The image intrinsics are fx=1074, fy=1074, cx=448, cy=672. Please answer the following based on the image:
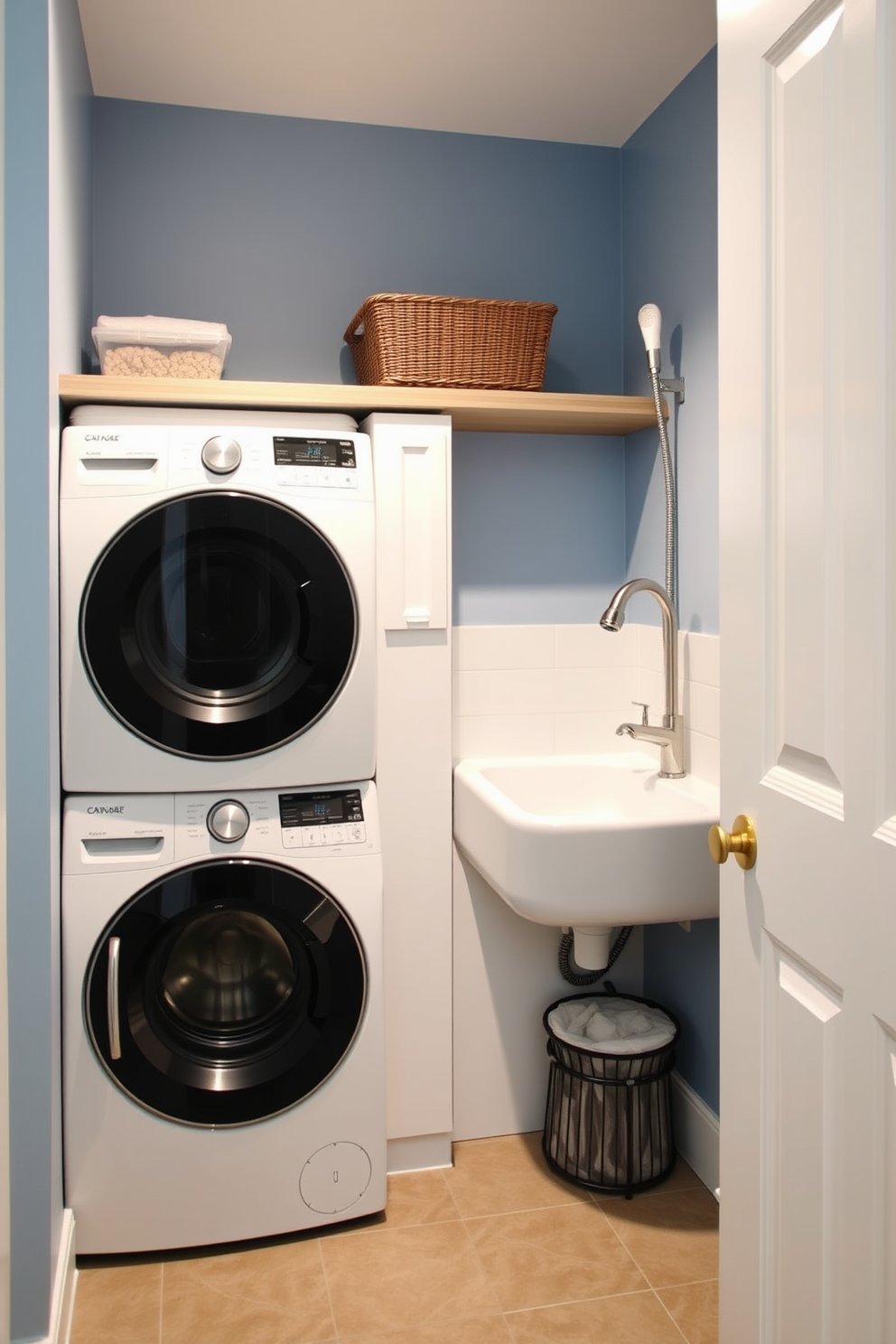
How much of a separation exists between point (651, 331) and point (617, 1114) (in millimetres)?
1655

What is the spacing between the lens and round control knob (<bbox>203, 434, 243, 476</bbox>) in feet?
6.72

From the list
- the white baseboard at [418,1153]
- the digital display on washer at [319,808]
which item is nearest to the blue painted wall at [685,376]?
the white baseboard at [418,1153]

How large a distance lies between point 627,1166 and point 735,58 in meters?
2.01

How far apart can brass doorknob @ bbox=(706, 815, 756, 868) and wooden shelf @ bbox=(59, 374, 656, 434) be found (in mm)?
1257

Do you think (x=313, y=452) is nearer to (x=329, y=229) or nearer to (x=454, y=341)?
(x=454, y=341)

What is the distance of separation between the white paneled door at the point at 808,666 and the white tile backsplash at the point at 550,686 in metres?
1.22

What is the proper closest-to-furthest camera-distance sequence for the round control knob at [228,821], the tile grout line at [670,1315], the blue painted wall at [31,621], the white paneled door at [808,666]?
the white paneled door at [808,666] → the blue painted wall at [31,621] → the tile grout line at [670,1315] → the round control knob at [228,821]

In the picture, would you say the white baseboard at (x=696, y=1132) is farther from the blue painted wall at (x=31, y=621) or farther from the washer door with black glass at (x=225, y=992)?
the blue painted wall at (x=31, y=621)

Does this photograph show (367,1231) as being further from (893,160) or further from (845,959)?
(893,160)

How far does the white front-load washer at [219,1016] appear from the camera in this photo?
2002mm

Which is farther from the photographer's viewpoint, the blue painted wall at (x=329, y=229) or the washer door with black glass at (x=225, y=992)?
the blue painted wall at (x=329, y=229)

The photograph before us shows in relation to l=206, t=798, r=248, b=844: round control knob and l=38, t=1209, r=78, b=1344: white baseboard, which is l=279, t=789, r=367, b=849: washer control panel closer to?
l=206, t=798, r=248, b=844: round control knob

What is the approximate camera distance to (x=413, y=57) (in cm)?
228

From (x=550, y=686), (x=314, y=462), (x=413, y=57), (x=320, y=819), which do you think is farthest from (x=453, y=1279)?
(x=413, y=57)
